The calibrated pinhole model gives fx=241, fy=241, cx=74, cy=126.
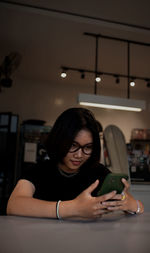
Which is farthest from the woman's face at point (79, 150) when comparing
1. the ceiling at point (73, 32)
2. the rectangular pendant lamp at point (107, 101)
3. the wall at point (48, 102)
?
the wall at point (48, 102)

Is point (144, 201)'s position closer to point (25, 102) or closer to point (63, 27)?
point (63, 27)

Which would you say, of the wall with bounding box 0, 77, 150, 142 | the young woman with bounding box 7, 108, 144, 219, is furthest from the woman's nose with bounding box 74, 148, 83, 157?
the wall with bounding box 0, 77, 150, 142

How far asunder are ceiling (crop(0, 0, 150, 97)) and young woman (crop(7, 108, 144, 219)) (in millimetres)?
2264

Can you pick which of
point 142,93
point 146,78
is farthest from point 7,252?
point 142,93

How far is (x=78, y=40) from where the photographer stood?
13.0ft

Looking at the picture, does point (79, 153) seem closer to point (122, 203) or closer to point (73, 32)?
point (122, 203)

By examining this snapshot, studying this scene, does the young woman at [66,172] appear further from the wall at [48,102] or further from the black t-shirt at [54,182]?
the wall at [48,102]

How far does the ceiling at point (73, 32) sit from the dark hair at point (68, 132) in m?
2.21

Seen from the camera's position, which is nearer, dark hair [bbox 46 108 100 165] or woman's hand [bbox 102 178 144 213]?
woman's hand [bbox 102 178 144 213]

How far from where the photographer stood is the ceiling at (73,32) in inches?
120

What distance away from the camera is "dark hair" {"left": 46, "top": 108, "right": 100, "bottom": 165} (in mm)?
1187

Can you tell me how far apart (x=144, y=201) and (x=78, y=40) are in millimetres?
2662

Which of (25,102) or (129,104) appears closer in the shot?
(129,104)

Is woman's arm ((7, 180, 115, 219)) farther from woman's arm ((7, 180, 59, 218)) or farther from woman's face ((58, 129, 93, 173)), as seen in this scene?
woman's face ((58, 129, 93, 173))
